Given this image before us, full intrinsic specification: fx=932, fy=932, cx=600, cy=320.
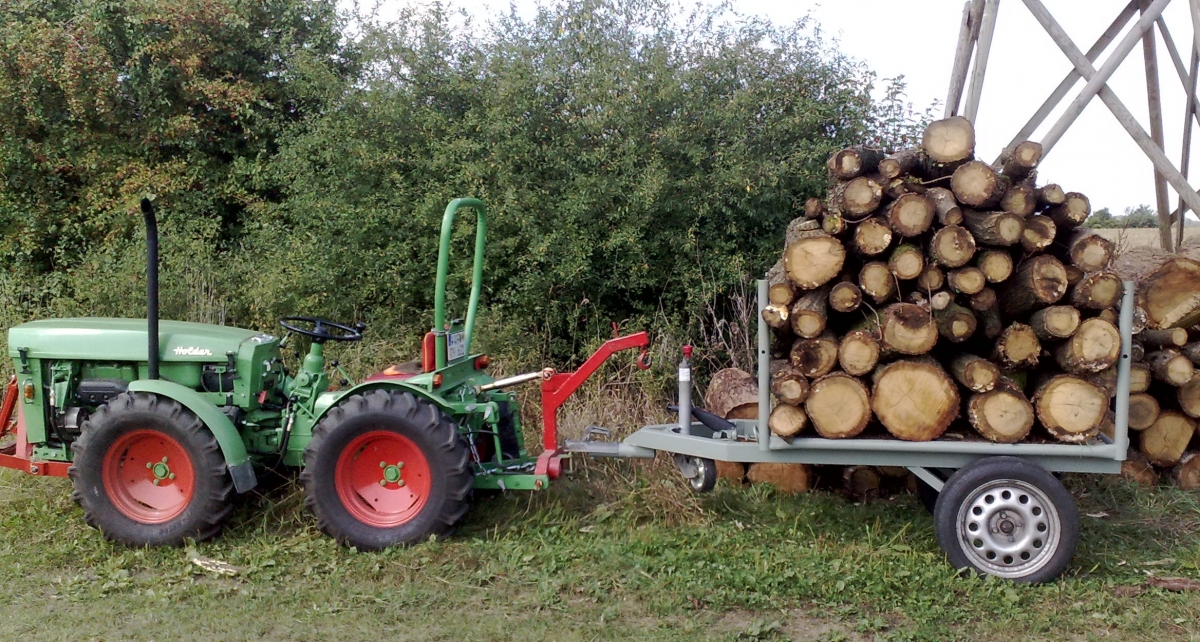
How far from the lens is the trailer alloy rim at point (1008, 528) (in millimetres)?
4504

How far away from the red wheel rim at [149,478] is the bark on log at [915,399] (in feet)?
12.2

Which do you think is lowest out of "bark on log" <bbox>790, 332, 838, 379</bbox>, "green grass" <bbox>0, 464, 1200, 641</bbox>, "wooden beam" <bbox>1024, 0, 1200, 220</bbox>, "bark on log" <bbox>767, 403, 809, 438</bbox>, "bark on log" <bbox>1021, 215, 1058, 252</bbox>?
"green grass" <bbox>0, 464, 1200, 641</bbox>

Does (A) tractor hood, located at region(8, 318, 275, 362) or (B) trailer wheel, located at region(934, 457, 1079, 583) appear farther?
(A) tractor hood, located at region(8, 318, 275, 362)

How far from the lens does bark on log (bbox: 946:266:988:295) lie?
14.9 feet

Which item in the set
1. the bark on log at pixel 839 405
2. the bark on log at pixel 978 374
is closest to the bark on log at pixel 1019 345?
the bark on log at pixel 978 374

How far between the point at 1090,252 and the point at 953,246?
2.27 feet

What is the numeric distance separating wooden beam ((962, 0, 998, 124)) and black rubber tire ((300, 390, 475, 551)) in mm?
4660

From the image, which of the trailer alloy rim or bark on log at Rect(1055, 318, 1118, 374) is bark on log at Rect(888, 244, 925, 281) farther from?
the trailer alloy rim

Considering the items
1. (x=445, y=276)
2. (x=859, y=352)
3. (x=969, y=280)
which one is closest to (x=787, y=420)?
(x=859, y=352)

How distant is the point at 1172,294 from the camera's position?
5723mm

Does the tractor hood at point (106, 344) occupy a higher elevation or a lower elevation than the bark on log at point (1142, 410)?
higher

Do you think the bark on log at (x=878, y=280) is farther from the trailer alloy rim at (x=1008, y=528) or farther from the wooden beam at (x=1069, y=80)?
the wooden beam at (x=1069, y=80)

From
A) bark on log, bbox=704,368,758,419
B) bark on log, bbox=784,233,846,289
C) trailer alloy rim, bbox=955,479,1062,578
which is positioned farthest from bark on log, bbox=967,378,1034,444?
bark on log, bbox=704,368,758,419

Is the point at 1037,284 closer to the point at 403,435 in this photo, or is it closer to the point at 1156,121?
the point at 403,435
